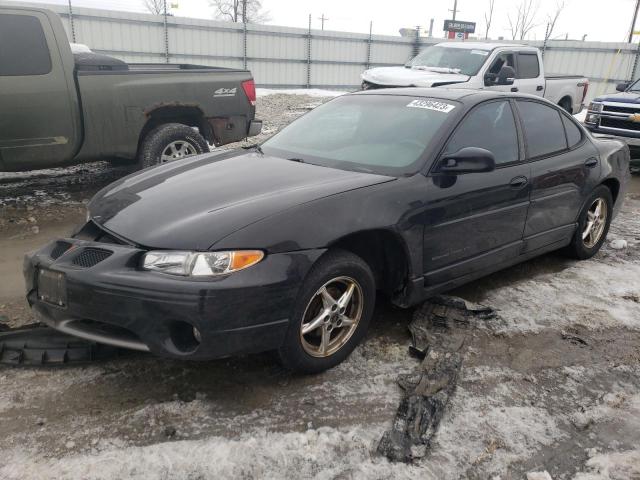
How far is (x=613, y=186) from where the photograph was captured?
5.07m

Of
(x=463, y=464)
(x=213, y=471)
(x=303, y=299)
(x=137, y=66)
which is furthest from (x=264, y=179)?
(x=137, y=66)

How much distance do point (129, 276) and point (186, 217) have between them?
422mm

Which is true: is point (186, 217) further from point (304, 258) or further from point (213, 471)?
point (213, 471)

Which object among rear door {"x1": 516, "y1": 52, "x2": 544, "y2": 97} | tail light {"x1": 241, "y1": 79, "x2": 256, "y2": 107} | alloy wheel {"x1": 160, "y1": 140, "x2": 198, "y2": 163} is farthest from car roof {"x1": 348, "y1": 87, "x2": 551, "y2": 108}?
rear door {"x1": 516, "y1": 52, "x2": 544, "y2": 97}

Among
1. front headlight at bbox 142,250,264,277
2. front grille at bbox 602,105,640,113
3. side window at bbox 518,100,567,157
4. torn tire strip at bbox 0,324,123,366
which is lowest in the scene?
torn tire strip at bbox 0,324,123,366

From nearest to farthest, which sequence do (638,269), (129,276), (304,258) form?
1. (129,276)
2. (304,258)
3. (638,269)

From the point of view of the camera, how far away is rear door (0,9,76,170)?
5.57 m

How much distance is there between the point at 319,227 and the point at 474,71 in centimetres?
879

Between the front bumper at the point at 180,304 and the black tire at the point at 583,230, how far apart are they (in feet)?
10.0

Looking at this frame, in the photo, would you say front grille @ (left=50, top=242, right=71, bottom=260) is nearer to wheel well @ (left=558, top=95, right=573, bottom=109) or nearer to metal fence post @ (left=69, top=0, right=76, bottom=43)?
wheel well @ (left=558, top=95, right=573, bottom=109)

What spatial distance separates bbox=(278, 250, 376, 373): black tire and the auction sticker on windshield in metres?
1.33

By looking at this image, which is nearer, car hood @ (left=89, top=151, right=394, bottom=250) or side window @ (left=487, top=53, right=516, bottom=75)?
car hood @ (left=89, top=151, right=394, bottom=250)

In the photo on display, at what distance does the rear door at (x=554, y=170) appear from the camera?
4.10 m

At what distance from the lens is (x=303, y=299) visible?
2.71 m
